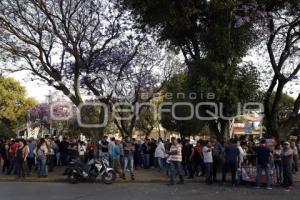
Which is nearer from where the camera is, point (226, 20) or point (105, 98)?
point (226, 20)

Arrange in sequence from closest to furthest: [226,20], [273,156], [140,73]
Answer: [273,156] → [226,20] → [140,73]

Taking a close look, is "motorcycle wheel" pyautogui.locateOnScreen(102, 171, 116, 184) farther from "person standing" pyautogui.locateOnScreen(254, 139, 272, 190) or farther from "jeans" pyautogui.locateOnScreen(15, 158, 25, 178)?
"person standing" pyautogui.locateOnScreen(254, 139, 272, 190)

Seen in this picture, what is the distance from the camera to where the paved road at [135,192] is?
14945 mm

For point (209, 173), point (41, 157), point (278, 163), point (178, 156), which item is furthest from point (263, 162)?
point (41, 157)

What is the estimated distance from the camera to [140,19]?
24.1 m

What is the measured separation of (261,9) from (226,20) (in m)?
1.61

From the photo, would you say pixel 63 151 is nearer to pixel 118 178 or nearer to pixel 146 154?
pixel 146 154

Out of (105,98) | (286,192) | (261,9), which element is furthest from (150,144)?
(286,192)

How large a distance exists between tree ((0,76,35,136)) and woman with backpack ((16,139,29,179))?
181 ft

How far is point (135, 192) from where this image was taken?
16344mm

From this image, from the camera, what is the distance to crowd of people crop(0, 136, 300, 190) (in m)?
18.2

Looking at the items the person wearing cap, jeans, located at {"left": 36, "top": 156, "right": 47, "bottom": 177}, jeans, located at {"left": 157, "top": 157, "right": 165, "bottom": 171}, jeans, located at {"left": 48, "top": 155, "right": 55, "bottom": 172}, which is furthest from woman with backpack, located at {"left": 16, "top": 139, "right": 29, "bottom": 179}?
the person wearing cap

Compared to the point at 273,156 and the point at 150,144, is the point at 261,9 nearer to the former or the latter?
the point at 273,156

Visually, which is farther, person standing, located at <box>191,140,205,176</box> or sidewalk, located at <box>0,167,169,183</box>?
person standing, located at <box>191,140,205,176</box>
